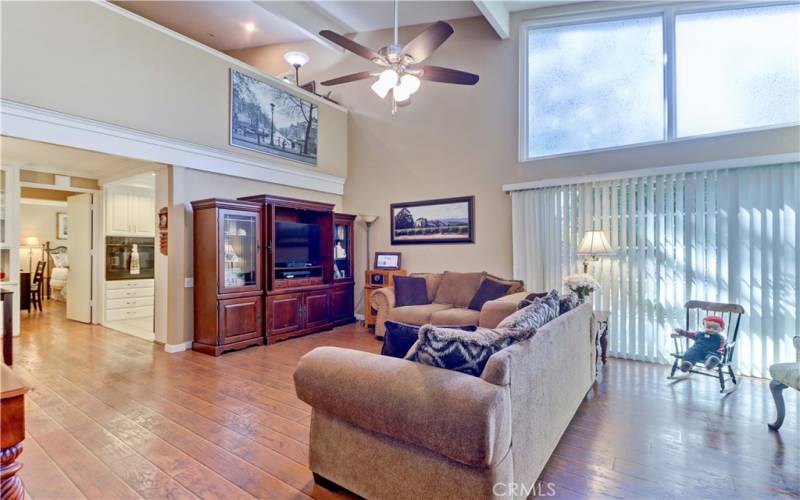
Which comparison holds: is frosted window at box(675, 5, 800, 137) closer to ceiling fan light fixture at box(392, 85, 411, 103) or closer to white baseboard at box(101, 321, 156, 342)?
ceiling fan light fixture at box(392, 85, 411, 103)

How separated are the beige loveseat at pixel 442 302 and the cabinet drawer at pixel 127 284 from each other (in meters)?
4.41

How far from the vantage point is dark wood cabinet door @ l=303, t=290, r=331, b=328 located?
5.62m

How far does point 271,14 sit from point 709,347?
6.95 metres

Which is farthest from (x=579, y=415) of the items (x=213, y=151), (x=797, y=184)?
(x=213, y=151)

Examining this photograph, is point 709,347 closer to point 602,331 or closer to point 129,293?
point 602,331

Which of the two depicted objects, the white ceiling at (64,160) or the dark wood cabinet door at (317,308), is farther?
the dark wood cabinet door at (317,308)

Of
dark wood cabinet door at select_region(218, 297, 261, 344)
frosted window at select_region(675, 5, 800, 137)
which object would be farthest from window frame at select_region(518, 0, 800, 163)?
dark wood cabinet door at select_region(218, 297, 261, 344)

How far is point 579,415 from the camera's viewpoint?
2875 millimetres

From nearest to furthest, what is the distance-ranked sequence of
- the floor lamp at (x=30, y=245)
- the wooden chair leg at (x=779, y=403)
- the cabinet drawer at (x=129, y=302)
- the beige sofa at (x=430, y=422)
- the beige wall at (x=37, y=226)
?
the beige sofa at (x=430, y=422) < the wooden chair leg at (x=779, y=403) < the cabinet drawer at (x=129, y=302) < the floor lamp at (x=30, y=245) < the beige wall at (x=37, y=226)

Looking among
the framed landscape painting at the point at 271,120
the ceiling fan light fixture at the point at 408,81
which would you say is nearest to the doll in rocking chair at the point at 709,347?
the ceiling fan light fixture at the point at 408,81

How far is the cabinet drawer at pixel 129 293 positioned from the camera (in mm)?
6262

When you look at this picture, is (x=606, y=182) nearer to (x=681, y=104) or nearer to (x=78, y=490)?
(x=681, y=104)

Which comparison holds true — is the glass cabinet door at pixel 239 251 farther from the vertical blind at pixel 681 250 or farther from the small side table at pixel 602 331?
the small side table at pixel 602 331

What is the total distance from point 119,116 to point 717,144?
656cm
